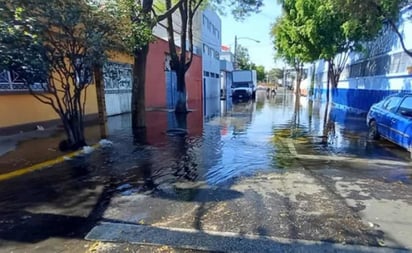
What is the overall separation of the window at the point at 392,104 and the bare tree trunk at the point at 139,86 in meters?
8.21

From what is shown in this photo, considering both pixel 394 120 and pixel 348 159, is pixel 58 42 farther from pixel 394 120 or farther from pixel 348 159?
pixel 394 120

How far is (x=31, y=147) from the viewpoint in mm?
8977

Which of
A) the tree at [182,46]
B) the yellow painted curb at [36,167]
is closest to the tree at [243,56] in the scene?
the tree at [182,46]

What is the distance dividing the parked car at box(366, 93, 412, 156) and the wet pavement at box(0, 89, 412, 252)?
0.50 m

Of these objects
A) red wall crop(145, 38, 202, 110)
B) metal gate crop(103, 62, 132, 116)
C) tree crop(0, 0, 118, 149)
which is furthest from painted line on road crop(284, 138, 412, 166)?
red wall crop(145, 38, 202, 110)

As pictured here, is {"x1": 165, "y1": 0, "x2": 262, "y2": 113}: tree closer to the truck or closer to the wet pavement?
the wet pavement

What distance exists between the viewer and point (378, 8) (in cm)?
1184

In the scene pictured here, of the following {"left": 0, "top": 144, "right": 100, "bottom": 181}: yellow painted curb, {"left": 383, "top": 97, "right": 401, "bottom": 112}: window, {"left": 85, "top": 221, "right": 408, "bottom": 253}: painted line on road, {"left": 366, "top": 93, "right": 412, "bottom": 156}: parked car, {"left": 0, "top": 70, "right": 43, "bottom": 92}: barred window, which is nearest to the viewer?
{"left": 85, "top": 221, "right": 408, "bottom": 253}: painted line on road

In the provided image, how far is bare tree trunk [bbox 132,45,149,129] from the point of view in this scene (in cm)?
1186

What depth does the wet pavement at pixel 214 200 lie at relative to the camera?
383 centimetres

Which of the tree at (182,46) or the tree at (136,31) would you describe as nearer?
the tree at (136,31)

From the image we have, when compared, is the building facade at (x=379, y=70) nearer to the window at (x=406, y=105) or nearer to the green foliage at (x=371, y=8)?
the green foliage at (x=371, y=8)

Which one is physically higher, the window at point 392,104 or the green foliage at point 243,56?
the green foliage at point 243,56

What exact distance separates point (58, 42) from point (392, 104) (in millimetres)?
9412
